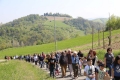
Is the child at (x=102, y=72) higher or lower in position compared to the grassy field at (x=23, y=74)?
higher

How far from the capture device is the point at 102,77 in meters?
9.66

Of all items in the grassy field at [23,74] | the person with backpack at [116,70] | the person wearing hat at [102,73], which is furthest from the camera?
the grassy field at [23,74]

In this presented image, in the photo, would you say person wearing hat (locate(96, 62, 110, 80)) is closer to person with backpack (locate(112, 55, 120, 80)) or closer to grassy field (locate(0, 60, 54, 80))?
person with backpack (locate(112, 55, 120, 80))

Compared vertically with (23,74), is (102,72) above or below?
above

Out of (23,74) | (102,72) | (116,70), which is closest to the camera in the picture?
(102,72)

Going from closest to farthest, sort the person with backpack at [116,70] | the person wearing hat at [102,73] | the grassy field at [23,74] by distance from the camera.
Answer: the person wearing hat at [102,73]
the person with backpack at [116,70]
the grassy field at [23,74]

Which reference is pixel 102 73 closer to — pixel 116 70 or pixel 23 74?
pixel 116 70

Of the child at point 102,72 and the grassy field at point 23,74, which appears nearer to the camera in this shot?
the child at point 102,72

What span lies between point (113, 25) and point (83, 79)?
87.0 m

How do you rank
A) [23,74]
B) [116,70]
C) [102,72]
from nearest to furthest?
[102,72] → [116,70] → [23,74]

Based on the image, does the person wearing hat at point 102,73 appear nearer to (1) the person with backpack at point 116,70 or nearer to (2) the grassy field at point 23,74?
(1) the person with backpack at point 116,70

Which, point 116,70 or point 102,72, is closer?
point 102,72

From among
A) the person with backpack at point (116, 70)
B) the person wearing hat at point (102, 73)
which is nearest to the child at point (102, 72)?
the person wearing hat at point (102, 73)

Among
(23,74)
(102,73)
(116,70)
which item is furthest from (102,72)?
(23,74)
